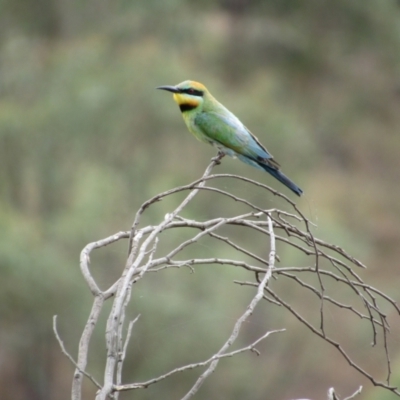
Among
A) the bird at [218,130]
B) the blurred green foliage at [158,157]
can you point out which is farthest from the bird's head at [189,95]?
the blurred green foliage at [158,157]

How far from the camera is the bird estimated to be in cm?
228

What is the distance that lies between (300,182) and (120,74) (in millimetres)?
2014

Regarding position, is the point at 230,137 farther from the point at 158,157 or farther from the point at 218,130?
the point at 158,157

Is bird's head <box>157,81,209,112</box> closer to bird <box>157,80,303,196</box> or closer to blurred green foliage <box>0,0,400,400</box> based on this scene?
bird <box>157,80,303,196</box>

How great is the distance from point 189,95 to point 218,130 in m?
0.15

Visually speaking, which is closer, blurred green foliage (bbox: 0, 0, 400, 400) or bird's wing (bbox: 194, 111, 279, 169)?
bird's wing (bbox: 194, 111, 279, 169)

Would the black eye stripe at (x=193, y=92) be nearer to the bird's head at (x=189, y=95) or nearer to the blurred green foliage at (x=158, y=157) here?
the bird's head at (x=189, y=95)

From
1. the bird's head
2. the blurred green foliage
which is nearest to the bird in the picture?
the bird's head

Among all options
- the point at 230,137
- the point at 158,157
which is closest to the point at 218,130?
the point at 230,137

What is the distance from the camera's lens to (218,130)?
7.52 ft

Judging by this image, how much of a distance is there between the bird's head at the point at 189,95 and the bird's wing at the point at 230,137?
0.15ft

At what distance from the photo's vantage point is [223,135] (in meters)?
2.30

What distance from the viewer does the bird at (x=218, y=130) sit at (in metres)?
2.28

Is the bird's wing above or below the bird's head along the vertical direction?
below
